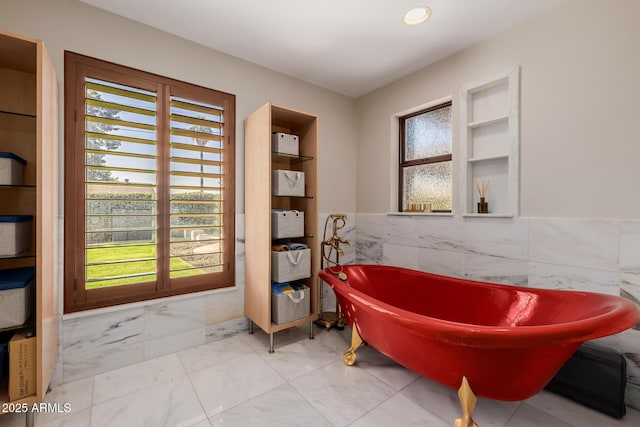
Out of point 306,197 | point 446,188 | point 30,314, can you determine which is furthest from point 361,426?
point 446,188

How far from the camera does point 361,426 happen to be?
1.42 meters

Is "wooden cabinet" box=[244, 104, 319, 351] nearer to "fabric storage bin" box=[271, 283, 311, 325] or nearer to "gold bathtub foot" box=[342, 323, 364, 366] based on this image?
"fabric storage bin" box=[271, 283, 311, 325]

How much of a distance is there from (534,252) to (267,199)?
6.46 feet

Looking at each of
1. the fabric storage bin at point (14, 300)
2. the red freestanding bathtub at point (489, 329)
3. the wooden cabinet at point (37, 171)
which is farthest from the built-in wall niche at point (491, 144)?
the fabric storage bin at point (14, 300)

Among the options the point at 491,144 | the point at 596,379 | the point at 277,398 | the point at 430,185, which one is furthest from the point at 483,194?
the point at 277,398

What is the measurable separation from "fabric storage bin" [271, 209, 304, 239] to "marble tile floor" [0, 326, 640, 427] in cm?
95

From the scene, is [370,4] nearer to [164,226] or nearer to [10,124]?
[164,226]

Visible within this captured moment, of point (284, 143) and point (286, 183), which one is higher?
point (284, 143)

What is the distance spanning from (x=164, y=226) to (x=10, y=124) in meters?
0.99

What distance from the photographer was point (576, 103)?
1.75 metres

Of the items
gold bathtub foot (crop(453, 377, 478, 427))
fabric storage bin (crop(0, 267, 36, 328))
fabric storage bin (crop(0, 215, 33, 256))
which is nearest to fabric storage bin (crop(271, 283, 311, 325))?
gold bathtub foot (crop(453, 377, 478, 427))

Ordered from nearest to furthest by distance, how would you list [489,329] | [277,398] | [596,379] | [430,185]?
[489,329] → [596,379] → [277,398] → [430,185]

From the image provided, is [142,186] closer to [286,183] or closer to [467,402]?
[286,183]

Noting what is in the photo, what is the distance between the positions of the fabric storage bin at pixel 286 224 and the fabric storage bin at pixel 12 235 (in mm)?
1420
